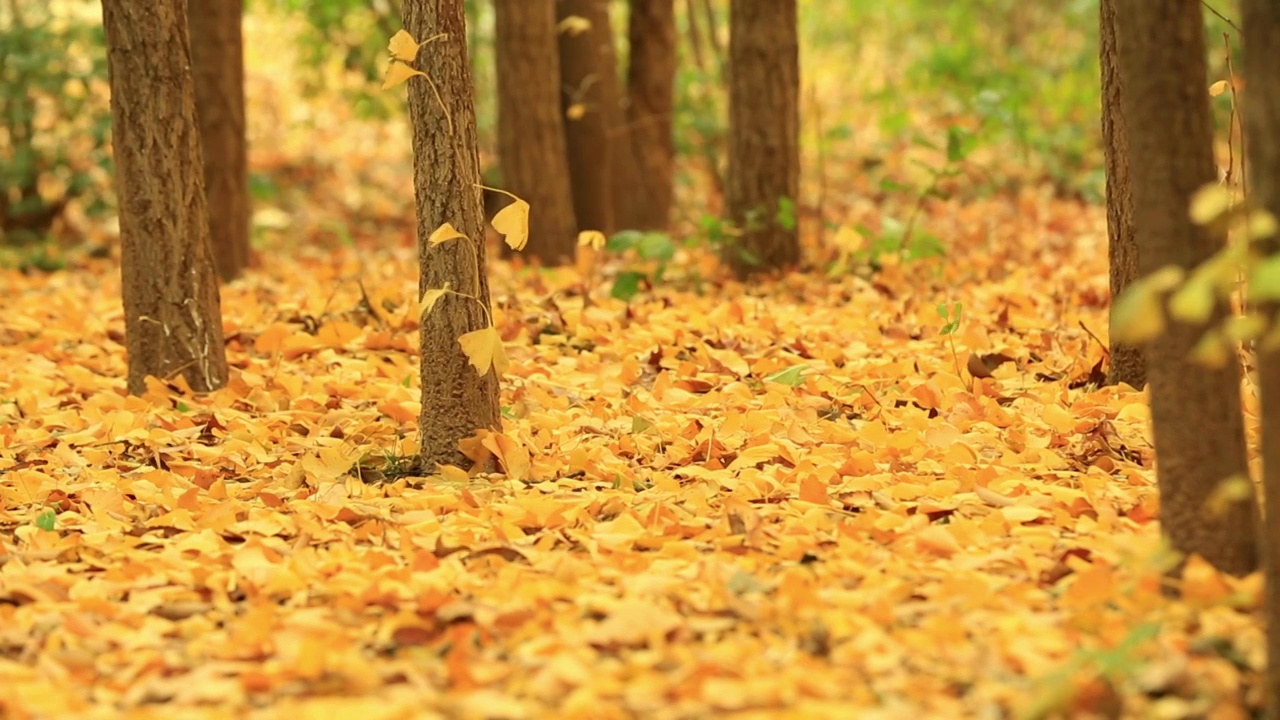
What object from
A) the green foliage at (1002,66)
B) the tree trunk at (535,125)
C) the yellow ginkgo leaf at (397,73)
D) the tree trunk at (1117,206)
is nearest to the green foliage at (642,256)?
the tree trunk at (535,125)

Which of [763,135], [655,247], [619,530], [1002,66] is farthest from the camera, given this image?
[1002,66]

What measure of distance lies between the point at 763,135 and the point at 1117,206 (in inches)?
106

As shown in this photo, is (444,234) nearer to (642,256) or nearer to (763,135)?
(642,256)

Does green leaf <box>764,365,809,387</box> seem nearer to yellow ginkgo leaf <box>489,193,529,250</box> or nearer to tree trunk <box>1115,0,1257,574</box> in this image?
yellow ginkgo leaf <box>489,193,529,250</box>

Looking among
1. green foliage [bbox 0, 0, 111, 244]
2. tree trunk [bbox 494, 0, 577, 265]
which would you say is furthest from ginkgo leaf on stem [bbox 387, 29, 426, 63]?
green foliage [bbox 0, 0, 111, 244]

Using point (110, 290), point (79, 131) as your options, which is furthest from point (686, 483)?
point (79, 131)

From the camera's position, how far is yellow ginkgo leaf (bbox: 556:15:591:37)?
759cm

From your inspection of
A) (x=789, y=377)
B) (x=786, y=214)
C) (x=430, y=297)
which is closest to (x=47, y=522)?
(x=430, y=297)

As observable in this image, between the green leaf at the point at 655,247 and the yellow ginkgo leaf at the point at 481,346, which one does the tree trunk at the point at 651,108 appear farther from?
the yellow ginkgo leaf at the point at 481,346

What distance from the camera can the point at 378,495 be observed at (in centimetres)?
373

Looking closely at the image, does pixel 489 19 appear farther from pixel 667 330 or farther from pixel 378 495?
pixel 378 495

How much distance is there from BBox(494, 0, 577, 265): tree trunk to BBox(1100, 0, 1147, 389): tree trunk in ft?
12.3

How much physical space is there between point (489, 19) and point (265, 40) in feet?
10.1

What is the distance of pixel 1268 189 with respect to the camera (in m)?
2.30
